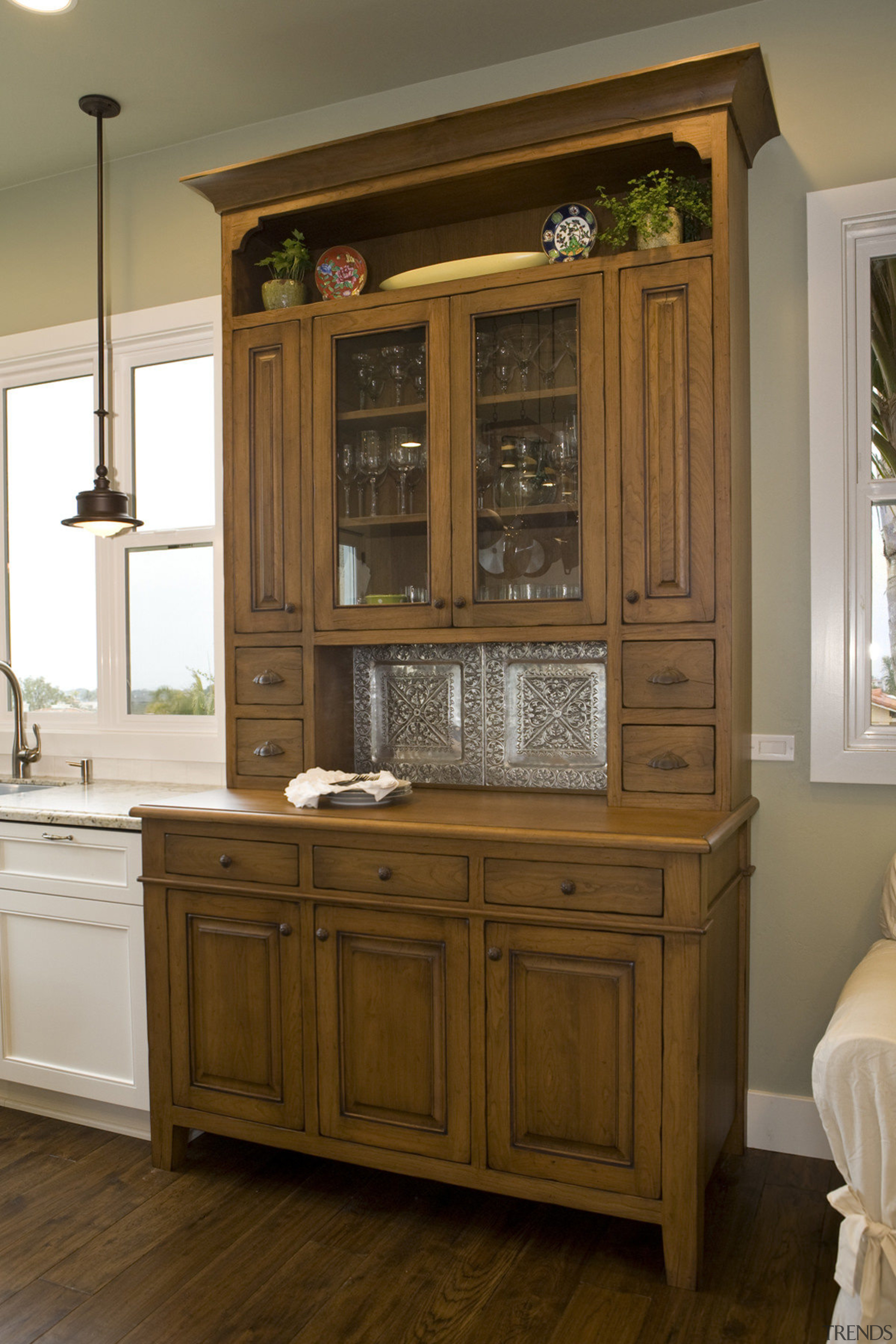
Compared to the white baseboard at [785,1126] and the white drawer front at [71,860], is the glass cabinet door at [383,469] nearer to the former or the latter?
the white drawer front at [71,860]

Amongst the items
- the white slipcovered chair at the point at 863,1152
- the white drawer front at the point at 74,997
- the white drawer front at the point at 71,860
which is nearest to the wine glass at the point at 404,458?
the white drawer front at the point at 71,860

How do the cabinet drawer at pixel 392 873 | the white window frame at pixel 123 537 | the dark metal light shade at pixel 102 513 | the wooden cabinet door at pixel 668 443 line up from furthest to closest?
the white window frame at pixel 123 537 < the dark metal light shade at pixel 102 513 < the wooden cabinet door at pixel 668 443 < the cabinet drawer at pixel 392 873

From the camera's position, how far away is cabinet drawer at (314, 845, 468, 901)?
2.21 meters

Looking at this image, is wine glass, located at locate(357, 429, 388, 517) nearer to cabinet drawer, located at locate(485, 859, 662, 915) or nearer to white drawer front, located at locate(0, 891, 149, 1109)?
cabinet drawer, located at locate(485, 859, 662, 915)

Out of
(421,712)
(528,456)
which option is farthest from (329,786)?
(528,456)

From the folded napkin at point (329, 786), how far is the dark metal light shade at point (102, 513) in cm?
110

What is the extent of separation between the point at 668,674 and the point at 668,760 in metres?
0.20

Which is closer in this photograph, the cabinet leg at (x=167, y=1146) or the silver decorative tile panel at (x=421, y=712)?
the cabinet leg at (x=167, y=1146)

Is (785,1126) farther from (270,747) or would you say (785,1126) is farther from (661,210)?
(661,210)

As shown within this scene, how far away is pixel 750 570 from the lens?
2.59 meters

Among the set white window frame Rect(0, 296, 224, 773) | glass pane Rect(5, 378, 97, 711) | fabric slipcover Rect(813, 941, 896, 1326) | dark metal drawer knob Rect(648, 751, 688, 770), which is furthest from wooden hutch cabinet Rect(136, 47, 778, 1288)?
glass pane Rect(5, 378, 97, 711)

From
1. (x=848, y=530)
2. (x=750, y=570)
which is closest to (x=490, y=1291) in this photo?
(x=750, y=570)

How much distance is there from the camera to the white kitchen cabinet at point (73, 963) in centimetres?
267

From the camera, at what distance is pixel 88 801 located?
3000mm
